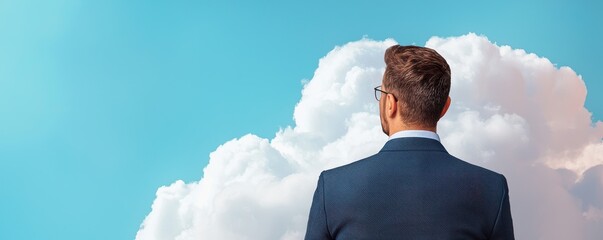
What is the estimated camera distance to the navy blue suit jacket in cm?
314

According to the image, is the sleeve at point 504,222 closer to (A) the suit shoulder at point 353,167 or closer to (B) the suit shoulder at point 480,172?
(B) the suit shoulder at point 480,172

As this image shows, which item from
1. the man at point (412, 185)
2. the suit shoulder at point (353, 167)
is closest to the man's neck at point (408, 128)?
the man at point (412, 185)

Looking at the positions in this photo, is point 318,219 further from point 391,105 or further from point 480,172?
point 480,172

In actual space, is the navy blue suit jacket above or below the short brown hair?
below

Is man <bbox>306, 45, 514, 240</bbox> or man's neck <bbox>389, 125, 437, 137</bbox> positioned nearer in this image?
man <bbox>306, 45, 514, 240</bbox>

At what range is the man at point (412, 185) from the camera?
3.15m

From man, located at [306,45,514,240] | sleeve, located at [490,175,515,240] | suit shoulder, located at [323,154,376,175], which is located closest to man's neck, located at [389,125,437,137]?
man, located at [306,45,514,240]

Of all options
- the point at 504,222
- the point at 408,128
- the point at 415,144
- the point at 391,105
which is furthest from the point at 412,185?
the point at 504,222

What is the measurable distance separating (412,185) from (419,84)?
1.97 feet

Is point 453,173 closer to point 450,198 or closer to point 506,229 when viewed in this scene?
point 450,198

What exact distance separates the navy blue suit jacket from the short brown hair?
0.53 feet

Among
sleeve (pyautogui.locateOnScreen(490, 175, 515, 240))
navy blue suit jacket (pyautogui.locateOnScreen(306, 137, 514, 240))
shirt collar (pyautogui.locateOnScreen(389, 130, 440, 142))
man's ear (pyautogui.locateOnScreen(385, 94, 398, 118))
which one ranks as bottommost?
sleeve (pyautogui.locateOnScreen(490, 175, 515, 240))

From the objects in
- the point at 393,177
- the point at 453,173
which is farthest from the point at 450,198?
the point at 393,177

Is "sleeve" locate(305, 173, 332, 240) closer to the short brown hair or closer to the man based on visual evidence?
the man
